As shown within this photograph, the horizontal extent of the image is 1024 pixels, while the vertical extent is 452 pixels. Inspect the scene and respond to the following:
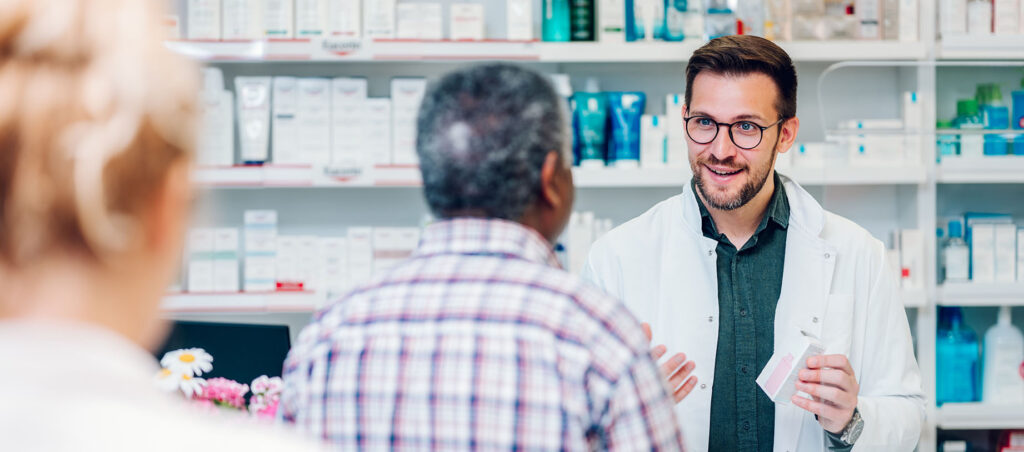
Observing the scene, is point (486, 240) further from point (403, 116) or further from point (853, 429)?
point (403, 116)

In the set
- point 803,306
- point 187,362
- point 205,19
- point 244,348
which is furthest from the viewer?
point 205,19

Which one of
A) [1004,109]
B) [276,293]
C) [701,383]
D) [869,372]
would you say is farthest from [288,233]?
[1004,109]

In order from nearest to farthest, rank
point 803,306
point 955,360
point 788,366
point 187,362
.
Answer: point 788,366
point 187,362
point 803,306
point 955,360

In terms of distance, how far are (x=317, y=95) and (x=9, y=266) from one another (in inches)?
98.6

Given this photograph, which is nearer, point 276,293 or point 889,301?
point 889,301

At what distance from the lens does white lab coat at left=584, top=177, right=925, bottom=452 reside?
5.90 ft

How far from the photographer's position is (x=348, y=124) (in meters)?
2.95

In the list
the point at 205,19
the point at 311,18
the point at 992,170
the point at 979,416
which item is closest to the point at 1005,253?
the point at 992,170

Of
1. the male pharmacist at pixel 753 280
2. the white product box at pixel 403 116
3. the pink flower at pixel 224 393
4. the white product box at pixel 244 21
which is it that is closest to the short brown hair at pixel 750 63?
the male pharmacist at pixel 753 280

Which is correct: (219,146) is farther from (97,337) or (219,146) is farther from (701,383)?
(97,337)

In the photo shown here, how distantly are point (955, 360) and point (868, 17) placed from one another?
45.0 inches

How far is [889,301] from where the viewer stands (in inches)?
74.2

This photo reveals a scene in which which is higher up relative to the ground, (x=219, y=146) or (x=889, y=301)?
(x=219, y=146)

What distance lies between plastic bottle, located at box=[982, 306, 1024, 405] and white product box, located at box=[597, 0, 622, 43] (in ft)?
5.07
